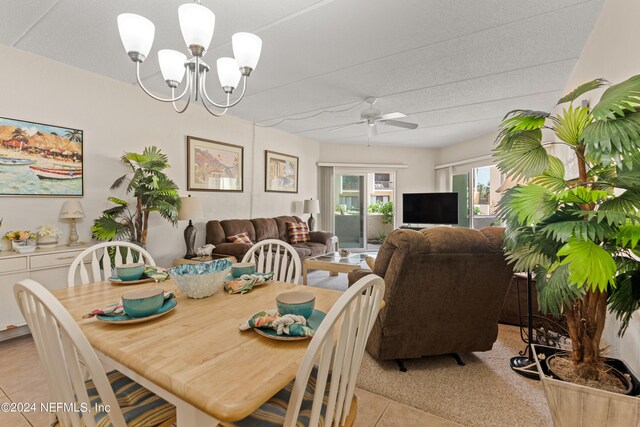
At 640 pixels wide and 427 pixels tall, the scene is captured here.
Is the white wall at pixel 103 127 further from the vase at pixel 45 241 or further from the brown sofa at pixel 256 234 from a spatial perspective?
the brown sofa at pixel 256 234

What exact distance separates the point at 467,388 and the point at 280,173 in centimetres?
457

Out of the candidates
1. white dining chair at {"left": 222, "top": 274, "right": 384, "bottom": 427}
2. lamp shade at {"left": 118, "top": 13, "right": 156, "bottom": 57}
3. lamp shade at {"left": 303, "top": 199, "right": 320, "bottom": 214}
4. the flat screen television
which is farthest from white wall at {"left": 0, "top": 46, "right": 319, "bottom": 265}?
the flat screen television

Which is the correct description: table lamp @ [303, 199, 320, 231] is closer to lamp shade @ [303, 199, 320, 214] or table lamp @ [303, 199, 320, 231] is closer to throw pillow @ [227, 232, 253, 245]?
lamp shade @ [303, 199, 320, 214]

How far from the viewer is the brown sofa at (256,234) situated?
3916 mm

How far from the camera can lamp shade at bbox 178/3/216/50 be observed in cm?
140

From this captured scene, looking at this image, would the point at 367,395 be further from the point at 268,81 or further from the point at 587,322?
the point at 268,81

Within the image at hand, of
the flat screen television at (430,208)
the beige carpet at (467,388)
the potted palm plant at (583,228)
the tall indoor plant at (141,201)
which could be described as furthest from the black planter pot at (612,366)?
the flat screen television at (430,208)

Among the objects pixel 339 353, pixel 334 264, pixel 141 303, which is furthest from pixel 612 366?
pixel 334 264

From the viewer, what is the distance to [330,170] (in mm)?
6824

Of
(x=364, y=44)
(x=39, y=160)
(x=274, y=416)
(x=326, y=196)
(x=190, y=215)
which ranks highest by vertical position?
(x=364, y=44)

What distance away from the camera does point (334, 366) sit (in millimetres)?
848

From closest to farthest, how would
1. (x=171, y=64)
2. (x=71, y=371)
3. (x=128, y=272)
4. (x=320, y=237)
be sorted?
(x=71, y=371) < (x=128, y=272) < (x=171, y=64) < (x=320, y=237)

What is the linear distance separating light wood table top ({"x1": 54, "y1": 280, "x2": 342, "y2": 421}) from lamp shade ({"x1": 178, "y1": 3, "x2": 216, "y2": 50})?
1259mm

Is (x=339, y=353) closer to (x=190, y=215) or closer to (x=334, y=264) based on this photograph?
(x=334, y=264)
